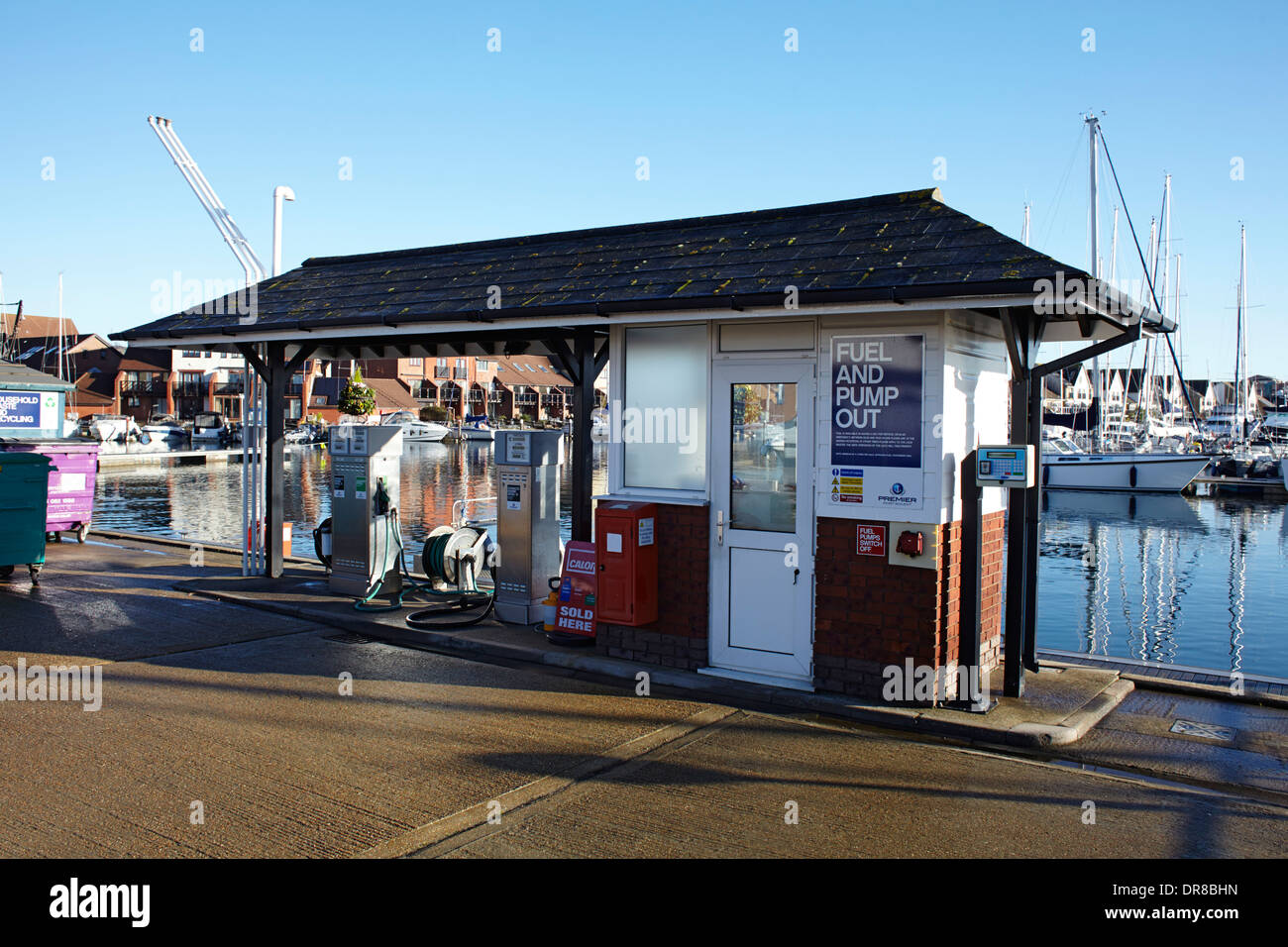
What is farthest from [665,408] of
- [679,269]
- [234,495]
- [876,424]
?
[234,495]

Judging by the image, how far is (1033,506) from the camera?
762cm

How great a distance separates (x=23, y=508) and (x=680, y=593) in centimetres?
874

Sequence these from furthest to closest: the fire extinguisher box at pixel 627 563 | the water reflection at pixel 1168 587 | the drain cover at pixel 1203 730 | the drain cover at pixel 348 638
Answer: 1. the water reflection at pixel 1168 587
2. the drain cover at pixel 348 638
3. the fire extinguisher box at pixel 627 563
4. the drain cover at pixel 1203 730

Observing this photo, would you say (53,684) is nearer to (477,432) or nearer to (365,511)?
(365,511)

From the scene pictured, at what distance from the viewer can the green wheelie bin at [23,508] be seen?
38.9ft

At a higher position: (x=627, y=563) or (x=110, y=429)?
(x=110, y=429)

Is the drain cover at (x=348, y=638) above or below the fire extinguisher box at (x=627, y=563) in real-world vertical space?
below

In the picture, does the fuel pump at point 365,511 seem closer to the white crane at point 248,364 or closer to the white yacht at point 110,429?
the white crane at point 248,364

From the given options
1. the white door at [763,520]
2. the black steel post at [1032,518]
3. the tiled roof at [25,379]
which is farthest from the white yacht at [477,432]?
the black steel post at [1032,518]

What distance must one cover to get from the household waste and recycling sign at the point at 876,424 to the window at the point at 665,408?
124 centimetres

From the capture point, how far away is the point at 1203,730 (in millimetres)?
7043

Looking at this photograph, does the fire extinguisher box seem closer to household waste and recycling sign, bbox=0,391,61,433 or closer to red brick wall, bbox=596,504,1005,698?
red brick wall, bbox=596,504,1005,698

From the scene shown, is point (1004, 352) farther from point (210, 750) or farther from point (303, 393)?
point (303, 393)

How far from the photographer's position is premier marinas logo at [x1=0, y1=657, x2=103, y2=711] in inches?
283
